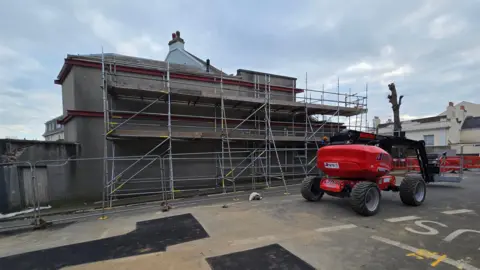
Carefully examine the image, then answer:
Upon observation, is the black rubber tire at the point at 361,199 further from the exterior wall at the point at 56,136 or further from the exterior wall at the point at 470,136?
the exterior wall at the point at 470,136

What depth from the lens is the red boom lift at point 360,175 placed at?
6258 mm

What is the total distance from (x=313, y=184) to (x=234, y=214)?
2886 millimetres

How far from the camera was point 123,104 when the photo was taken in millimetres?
10180

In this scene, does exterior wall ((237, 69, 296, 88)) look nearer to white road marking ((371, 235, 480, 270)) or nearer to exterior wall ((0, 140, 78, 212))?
exterior wall ((0, 140, 78, 212))

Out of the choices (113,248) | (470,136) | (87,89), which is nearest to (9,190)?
(87,89)

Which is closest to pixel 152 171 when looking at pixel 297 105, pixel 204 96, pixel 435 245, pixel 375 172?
pixel 204 96

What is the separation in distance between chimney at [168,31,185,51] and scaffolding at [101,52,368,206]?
372 cm

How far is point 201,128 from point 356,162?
22.7 ft

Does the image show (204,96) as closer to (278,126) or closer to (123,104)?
(123,104)

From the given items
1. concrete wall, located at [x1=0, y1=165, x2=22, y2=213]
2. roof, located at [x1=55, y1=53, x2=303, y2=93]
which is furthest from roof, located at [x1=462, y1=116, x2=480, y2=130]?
concrete wall, located at [x1=0, y1=165, x2=22, y2=213]

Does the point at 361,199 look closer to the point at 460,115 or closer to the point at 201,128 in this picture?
the point at 201,128

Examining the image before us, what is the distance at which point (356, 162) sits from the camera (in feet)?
21.0

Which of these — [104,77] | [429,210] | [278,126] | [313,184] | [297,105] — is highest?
[104,77]

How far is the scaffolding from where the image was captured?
31.0 ft
